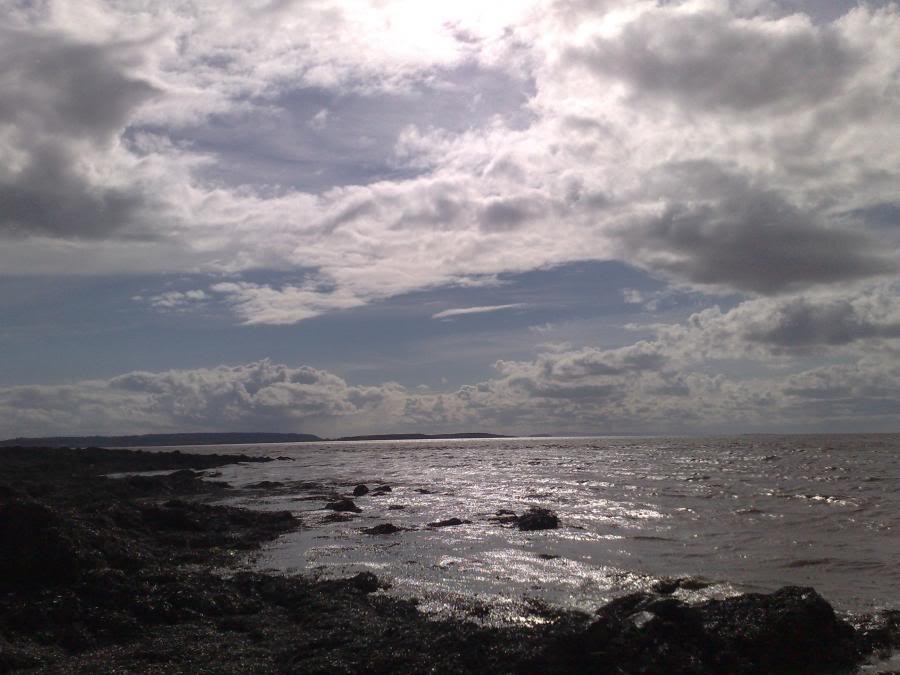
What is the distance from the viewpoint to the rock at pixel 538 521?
22.4m

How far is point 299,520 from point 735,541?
15520 millimetres

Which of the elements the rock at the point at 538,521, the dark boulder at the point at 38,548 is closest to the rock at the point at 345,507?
the rock at the point at 538,521

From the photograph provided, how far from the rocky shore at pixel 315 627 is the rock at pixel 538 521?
8506mm

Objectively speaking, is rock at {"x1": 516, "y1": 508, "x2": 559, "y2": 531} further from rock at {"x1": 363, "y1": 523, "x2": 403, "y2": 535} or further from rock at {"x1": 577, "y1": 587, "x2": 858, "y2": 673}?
rock at {"x1": 577, "y1": 587, "x2": 858, "y2": 673}

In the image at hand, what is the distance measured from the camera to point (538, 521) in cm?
2272

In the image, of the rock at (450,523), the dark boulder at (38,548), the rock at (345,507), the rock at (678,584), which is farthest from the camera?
the rock at (345,507)

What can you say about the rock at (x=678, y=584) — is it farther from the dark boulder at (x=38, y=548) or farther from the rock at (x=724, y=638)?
the dark boulder at (x=38, y=548)

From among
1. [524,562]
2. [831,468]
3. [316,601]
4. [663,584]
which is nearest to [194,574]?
[316,601]

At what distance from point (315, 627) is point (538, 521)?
13.3 meters

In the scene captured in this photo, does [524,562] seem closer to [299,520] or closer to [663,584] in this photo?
[663,584]

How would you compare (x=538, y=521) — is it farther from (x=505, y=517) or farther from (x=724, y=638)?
(x=724, y=638)

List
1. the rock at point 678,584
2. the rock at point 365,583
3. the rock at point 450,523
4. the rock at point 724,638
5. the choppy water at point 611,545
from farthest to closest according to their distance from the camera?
the rock at point 450,523
the choppy water at point 611,545
the rock at point 678,584
the rock at point 365,583
the rock at point 724,638

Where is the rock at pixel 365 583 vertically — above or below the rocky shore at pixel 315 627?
below

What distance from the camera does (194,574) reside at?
1349 cm
